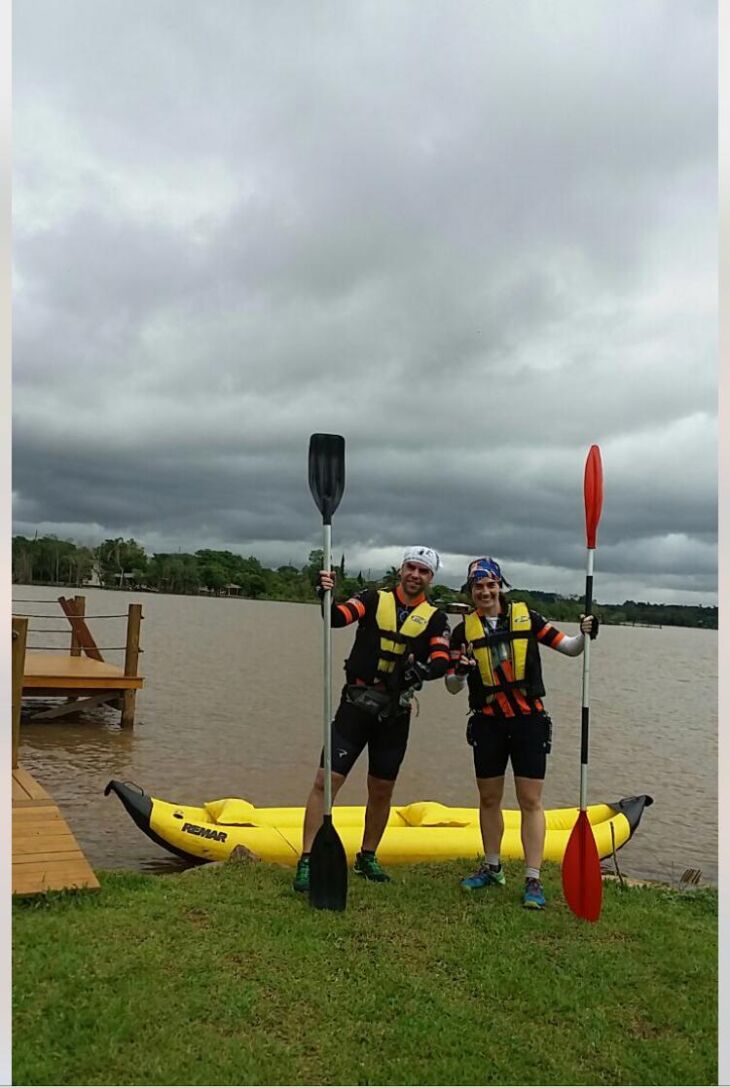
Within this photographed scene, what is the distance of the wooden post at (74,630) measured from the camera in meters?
14.4

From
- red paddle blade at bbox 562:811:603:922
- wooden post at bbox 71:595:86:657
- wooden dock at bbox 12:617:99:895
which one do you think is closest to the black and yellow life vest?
red paddle blade at bbox 562:811:603:922

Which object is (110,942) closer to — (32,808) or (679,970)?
(32,808)

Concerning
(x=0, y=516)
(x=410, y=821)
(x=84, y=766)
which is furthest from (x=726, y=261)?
(x=84, y=766)

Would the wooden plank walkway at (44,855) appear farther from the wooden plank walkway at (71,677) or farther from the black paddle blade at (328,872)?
the wooden plank walkway at (71,677)

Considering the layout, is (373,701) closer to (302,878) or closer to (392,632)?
(392,632)

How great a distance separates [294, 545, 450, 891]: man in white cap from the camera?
405 centimetres

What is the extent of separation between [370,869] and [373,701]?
3.09ft

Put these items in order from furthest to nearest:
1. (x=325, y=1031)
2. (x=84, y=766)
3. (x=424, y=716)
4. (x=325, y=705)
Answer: (x=424, y=716), (x=84, y=766), (x=325, y=705), (x=325, y=1031)

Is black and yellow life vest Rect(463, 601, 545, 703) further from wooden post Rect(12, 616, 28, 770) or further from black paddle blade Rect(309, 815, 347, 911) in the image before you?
wooden post Rect(12, 616, 28, 770)

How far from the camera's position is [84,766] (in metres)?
10.7

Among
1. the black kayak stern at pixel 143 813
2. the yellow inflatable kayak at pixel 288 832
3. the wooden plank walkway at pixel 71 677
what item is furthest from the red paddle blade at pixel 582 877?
the wooden plank walkway at pixel 71 677

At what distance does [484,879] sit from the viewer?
4.29m

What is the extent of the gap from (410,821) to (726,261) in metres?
5.21

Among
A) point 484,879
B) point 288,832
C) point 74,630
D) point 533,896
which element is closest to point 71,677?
point 74,630
